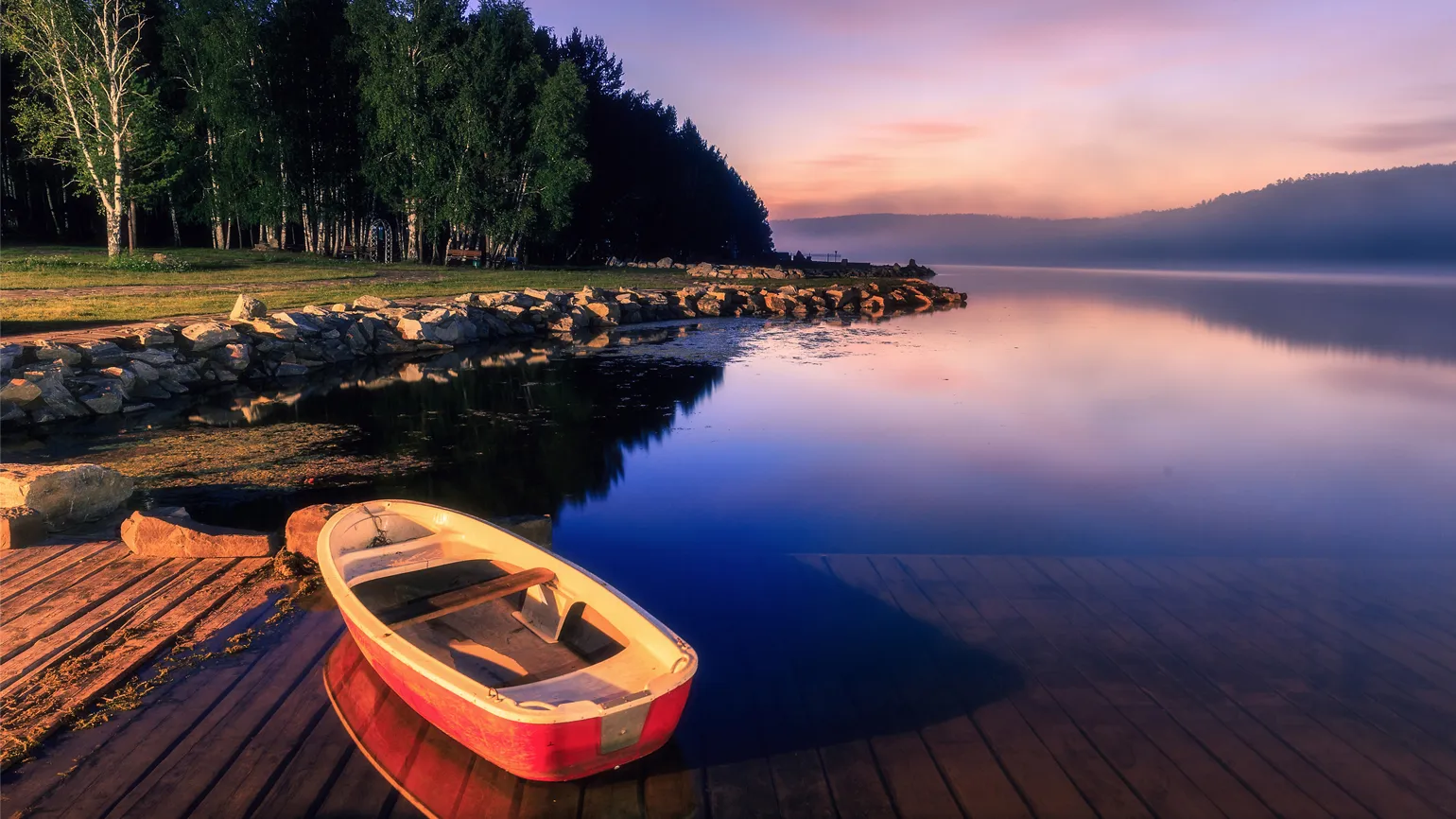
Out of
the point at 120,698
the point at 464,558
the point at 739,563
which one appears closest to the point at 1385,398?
the point at 739,563

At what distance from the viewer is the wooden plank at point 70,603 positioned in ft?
18.9

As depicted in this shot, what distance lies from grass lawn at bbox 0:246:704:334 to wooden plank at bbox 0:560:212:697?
43.2 ft

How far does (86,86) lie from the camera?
30812 millimetres

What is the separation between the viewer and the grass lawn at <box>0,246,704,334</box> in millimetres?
19234

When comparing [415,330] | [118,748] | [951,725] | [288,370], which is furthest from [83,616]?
[415,330]

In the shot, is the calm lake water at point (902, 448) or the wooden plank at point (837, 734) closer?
the wooden plank at point (837, 734)

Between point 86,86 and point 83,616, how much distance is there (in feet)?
109

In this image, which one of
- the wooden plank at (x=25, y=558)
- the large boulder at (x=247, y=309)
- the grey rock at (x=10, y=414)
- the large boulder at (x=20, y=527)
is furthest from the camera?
the large boulder at (x=247, y=309)

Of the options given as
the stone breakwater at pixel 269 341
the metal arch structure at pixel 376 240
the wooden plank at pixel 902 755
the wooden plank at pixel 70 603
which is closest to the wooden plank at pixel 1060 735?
the wooden plank at pixel 902 755

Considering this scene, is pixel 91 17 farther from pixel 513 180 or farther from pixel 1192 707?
pixel 1192 707

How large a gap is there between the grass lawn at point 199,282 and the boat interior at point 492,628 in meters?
15.3

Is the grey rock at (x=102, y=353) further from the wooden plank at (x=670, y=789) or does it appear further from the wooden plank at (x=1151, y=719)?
the wooden plank at (x=1151, y=719)

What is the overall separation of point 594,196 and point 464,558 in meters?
51.0

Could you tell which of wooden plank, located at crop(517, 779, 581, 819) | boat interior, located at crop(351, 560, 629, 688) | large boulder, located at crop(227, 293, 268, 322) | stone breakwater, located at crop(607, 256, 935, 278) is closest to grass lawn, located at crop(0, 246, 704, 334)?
large boulder, located at crop(227, 293, 268, 322)
